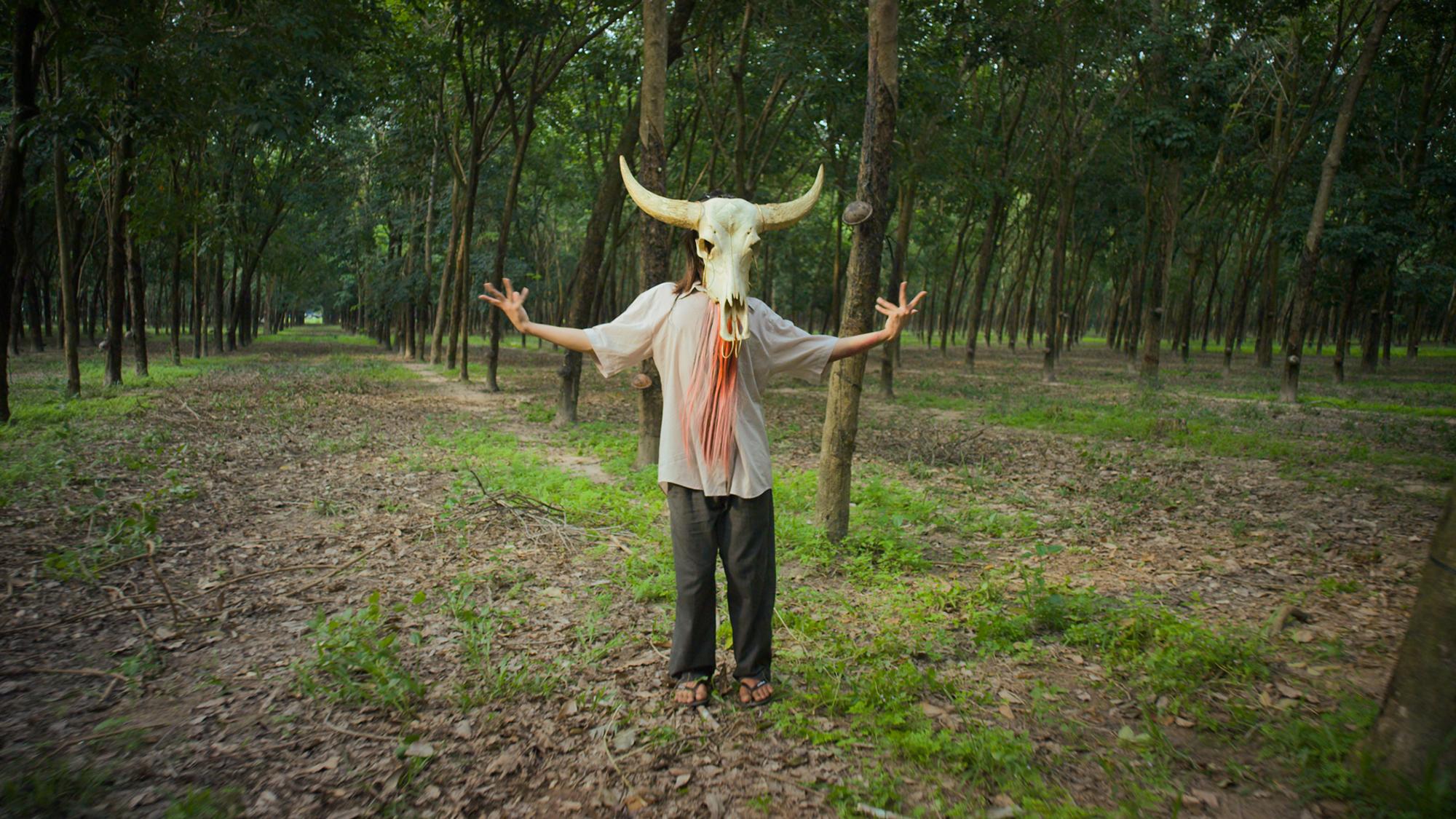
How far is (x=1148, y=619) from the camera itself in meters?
4.55

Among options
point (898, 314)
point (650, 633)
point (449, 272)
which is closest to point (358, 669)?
point (650, 633)

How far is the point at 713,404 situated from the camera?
3.58 m

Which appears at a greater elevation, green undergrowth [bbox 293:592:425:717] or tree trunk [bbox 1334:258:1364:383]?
tree trunk [bbox 1334:258:1364:383]

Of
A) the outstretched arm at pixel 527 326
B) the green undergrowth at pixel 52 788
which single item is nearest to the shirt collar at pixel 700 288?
the outstretched arm at pixel 527 326

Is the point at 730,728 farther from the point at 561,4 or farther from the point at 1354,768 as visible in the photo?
the point at 561,4

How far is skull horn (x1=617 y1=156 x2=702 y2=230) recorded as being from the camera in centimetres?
367

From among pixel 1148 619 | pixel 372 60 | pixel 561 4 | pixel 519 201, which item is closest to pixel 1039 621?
pixel 1148 619

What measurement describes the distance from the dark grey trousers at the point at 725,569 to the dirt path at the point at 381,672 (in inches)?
11.4

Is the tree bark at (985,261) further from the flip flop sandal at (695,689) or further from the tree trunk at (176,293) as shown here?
the tree trunk at (176,293)

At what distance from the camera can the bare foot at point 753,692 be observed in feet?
12.3

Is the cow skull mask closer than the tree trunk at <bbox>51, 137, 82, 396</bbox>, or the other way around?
the cow skull mask

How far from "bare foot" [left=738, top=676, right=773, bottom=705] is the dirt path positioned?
0.22ft

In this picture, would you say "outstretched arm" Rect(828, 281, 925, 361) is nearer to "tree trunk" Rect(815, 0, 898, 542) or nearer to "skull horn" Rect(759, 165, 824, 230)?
"skull horn" Rect(759, 165, 824, 230)

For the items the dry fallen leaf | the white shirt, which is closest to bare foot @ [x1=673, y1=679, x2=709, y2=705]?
the white shirt
